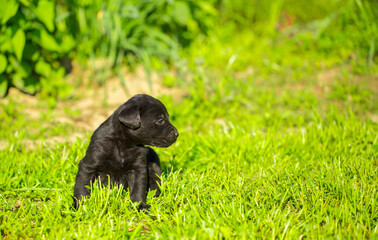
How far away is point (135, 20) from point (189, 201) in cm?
427

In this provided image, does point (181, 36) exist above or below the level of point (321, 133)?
above

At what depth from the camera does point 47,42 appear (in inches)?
211

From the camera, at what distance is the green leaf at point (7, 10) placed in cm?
468

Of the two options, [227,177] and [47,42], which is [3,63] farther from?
[227,177]

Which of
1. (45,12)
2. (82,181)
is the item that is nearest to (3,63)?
(45,12)

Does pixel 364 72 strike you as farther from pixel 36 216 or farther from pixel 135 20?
pixel 36 216

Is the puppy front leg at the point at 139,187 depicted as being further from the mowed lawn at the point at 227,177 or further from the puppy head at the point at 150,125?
the puppy head at the point at 150,125

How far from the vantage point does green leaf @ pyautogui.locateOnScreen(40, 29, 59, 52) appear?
534 centimetres

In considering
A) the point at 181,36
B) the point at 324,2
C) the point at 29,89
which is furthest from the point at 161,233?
the point at 324,2

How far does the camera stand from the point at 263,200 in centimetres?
296

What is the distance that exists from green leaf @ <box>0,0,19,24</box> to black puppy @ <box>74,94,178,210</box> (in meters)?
2.68

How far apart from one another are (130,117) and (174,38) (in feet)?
15.0

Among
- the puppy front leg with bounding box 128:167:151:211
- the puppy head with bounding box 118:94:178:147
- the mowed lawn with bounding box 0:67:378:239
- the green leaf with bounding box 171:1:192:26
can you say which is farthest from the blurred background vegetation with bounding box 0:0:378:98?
the puppy front leg with bounding box 128:167:151:211

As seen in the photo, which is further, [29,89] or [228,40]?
[228,40]
